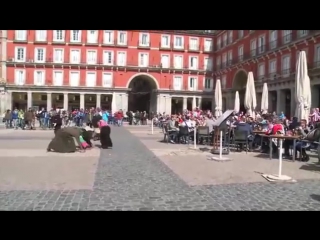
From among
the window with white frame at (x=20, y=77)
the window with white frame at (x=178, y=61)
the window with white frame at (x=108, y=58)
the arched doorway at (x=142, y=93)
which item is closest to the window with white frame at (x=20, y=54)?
the window with white frame at (x=20, y=77)

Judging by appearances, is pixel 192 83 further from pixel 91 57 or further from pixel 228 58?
pixel 91 57

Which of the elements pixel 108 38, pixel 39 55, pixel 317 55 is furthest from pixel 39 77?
pixel 317 55

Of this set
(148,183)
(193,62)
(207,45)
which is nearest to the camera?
(148,183)

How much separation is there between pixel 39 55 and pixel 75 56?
5.30 metres

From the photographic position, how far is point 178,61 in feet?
174

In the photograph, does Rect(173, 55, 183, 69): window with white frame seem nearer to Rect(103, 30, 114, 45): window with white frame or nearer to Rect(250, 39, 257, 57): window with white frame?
Rect(103, 30, 114, 45): window with white frame

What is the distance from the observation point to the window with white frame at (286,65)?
33.2 m

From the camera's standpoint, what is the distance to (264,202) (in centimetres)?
590

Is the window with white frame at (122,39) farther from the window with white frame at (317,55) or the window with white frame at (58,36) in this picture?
the window with white frame at (317,55)
